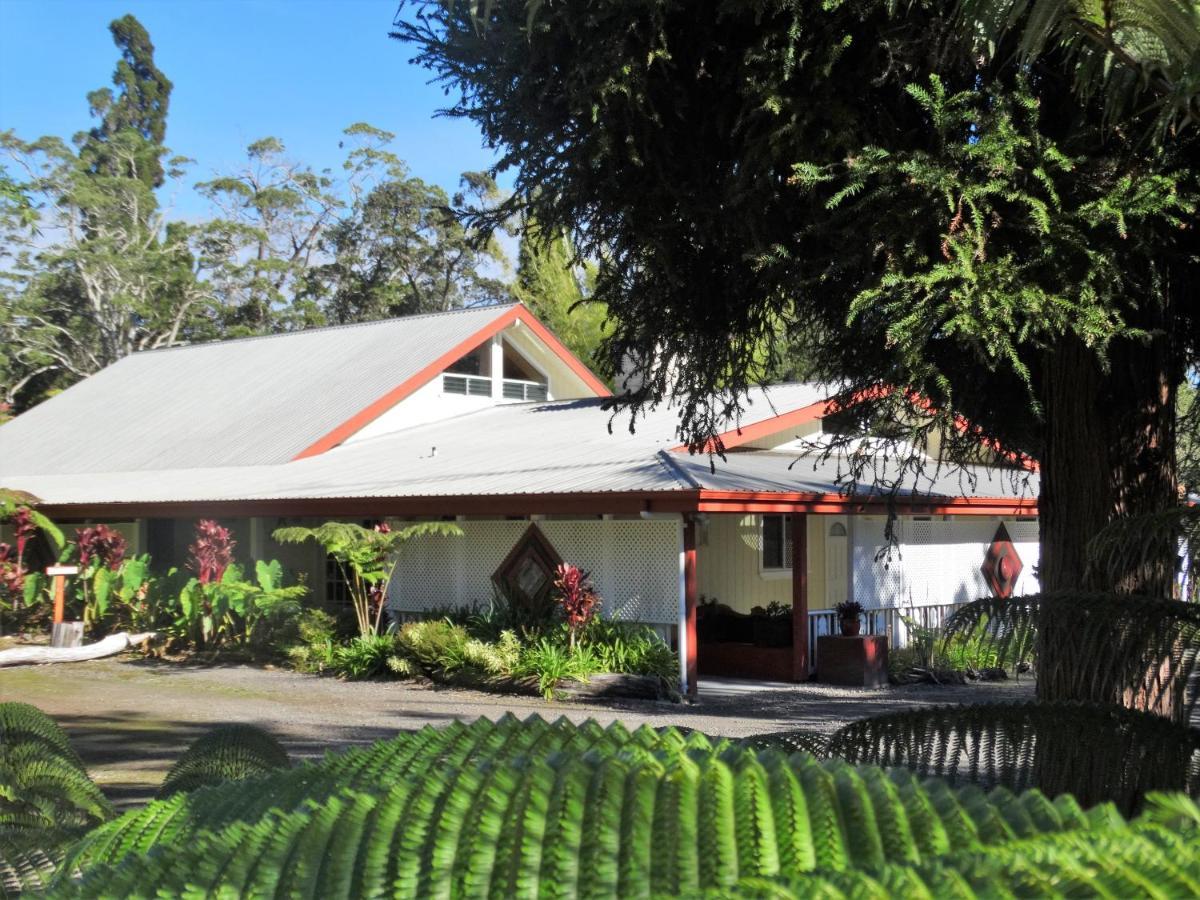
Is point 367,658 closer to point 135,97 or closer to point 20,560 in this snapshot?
point 20,560

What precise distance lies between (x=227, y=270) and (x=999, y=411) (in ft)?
146

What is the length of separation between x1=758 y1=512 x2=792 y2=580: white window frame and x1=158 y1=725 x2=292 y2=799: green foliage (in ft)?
49.9

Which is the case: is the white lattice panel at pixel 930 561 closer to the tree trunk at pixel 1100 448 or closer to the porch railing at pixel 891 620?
the porch railing at pixel 891 620

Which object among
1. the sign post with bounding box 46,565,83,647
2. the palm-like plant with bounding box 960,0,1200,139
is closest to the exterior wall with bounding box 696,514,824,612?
the sign post with bounding box 46,565,83,647

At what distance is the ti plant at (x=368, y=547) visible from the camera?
17.1 meters

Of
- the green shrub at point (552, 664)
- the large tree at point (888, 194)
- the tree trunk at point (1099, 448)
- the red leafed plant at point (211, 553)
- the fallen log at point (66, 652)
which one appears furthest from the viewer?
the red leafed plant at point (211, 553)

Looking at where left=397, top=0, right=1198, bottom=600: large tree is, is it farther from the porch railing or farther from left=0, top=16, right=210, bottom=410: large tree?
left=0, top=16, right=210, bottom=410: large tree

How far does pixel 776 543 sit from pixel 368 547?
701 cm

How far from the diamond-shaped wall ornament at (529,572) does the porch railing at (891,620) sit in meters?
3.80

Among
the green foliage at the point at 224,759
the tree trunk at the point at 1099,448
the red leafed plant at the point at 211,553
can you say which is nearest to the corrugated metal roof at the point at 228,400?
the red leafed plant at the point at 211,553

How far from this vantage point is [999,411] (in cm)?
907

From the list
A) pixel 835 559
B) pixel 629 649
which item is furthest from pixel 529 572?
pixel 835 559

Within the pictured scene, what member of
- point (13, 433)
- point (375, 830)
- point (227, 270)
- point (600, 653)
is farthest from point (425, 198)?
point (375, 830)

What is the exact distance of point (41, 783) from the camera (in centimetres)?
477
